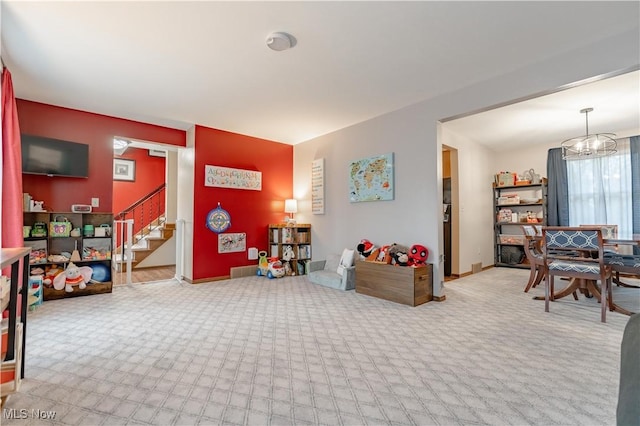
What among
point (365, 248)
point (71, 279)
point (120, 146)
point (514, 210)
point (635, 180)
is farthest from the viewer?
point (514, 210)

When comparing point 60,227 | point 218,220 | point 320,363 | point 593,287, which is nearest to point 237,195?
point 218,220

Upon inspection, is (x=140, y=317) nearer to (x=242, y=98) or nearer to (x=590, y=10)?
(x=242, y=98)

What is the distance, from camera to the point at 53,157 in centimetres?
379

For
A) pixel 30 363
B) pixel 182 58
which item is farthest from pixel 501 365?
pixel 182 58

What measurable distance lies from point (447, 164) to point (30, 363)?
6223 mm

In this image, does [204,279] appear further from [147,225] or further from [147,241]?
[147,225]

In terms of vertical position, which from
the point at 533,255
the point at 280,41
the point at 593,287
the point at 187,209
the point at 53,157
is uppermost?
the point at 280,41

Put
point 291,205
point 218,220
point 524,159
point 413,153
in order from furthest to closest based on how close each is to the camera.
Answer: point 524,159 < point 291,205 < point 218,220 < point 413,153

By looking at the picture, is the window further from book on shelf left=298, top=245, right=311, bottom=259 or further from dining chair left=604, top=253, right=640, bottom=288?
book on shelf left=298, top=245, right=311, bottom=259

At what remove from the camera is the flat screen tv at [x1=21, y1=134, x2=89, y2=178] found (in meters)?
3.61

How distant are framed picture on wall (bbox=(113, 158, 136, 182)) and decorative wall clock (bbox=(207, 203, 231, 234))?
3.87m

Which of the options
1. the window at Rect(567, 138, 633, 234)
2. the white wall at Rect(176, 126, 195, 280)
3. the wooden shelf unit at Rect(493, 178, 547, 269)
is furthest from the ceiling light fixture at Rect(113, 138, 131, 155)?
the window at Rect(567, 138, 633, 234)

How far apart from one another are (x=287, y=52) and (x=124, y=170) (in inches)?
255

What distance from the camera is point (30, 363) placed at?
2.00m
